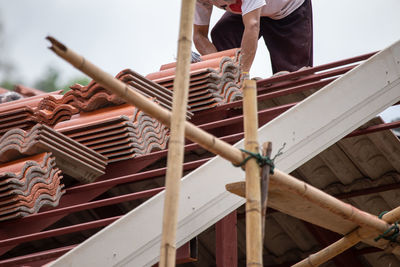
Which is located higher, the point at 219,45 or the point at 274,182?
the point at 219,45

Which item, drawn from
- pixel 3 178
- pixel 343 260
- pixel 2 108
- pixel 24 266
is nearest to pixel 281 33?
pixel 343 260

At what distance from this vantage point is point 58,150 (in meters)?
6.56

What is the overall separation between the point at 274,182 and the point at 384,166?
3186 mm

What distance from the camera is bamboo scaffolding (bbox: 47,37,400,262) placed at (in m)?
3.72

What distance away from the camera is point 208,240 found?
8.84 metres

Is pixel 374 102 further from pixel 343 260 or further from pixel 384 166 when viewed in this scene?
pixel 343 260

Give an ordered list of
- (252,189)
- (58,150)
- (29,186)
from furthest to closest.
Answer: (58,150)
(29,186)
(252,189)

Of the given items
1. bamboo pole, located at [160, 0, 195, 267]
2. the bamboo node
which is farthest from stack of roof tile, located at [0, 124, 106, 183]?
bamboo pole, located at [160, 0, 195, 267]

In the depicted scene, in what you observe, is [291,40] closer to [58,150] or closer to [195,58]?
[195,58]

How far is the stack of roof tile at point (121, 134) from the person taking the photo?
6840mm

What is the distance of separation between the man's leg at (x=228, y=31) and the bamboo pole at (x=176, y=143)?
5.04m

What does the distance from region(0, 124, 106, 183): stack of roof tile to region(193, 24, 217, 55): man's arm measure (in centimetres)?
251

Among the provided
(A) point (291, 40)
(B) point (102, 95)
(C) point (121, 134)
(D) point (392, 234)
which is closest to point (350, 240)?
(D) point (392, 234)

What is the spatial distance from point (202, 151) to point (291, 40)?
6.71 feet
